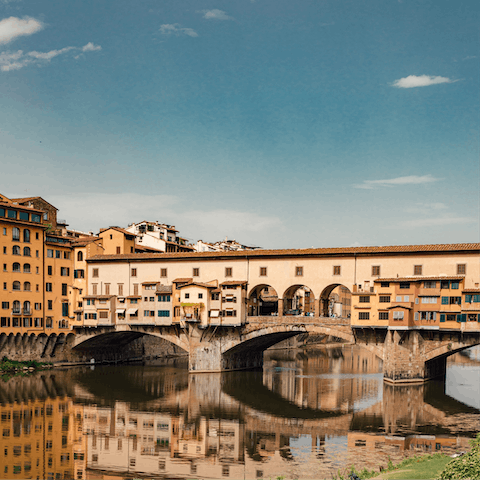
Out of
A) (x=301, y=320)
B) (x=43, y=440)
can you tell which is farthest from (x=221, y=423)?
(x=301, y=320)

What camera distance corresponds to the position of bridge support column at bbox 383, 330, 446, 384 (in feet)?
167

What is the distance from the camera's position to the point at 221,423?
3844 cm

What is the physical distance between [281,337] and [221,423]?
23.8 m

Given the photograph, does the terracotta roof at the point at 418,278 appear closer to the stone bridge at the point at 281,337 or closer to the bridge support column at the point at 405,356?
the stone bridge at the point at 281,337

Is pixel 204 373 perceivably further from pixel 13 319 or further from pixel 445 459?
pixel 445 459

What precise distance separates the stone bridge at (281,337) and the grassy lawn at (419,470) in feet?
81.0

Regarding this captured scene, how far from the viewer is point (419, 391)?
158 feet

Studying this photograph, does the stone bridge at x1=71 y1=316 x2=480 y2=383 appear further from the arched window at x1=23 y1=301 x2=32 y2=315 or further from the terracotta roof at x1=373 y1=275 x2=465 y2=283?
the arched window at x1=23 y1=301 x2=32 y2=315

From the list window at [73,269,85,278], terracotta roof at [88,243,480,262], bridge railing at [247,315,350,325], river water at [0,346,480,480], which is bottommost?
river water at [0,346,480,480]

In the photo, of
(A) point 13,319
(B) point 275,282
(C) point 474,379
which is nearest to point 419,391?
(C) point 474,379

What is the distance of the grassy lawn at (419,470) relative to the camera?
73.4ft

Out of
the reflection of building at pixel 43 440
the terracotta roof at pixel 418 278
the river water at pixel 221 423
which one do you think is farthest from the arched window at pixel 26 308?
the terracotta roof at pixel 418 278

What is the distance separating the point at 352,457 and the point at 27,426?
20497 mm

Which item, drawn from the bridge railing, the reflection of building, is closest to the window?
the bridge railing
